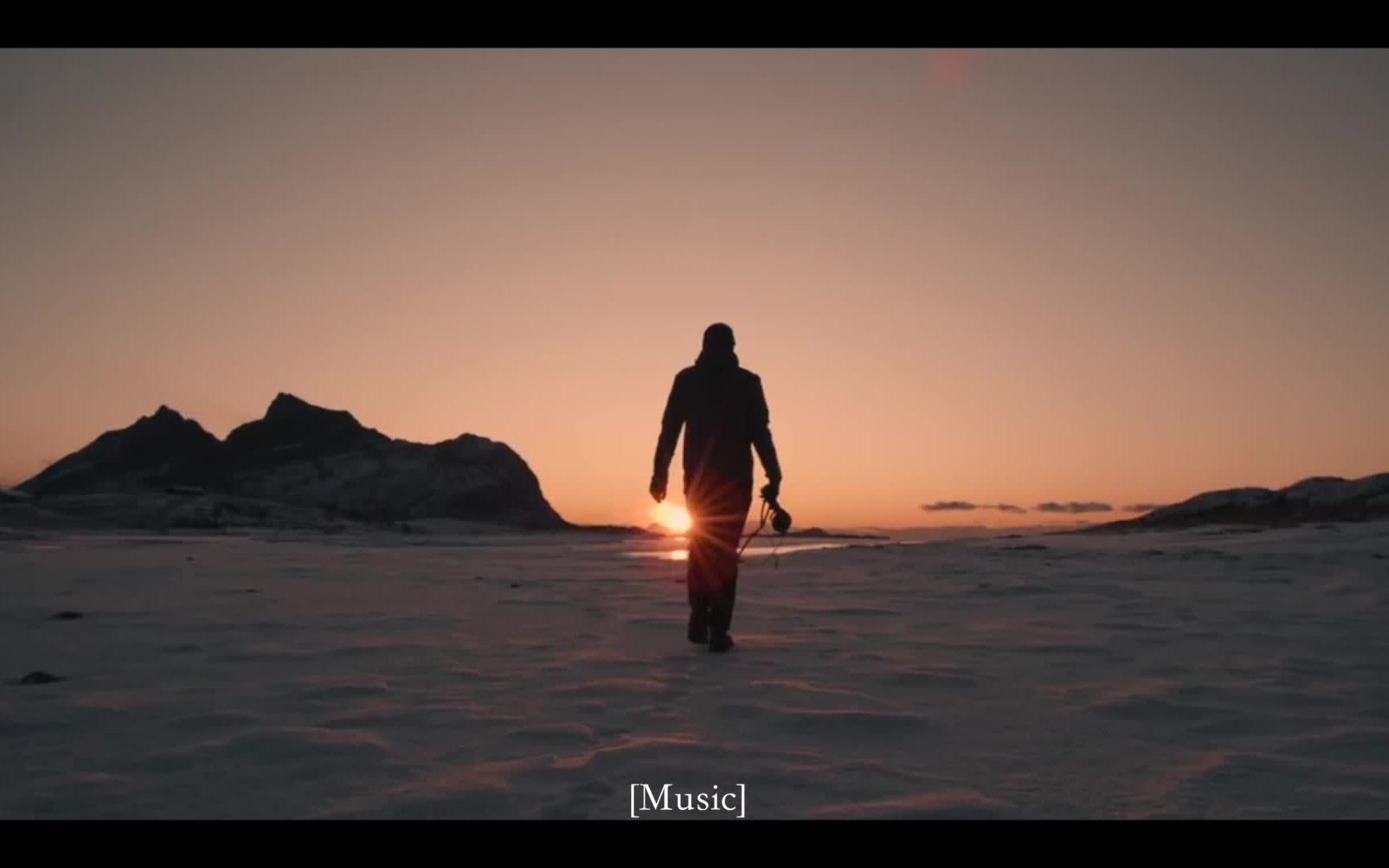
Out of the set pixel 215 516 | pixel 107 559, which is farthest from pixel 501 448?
pixel 107 559

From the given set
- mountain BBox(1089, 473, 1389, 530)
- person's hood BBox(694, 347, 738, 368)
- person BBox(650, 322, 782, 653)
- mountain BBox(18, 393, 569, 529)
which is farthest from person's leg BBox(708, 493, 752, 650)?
mountain BBox(18, 393, 569, 529)

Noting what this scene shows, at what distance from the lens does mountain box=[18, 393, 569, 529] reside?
65812mm

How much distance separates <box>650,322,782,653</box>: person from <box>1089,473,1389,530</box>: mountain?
59.8ft

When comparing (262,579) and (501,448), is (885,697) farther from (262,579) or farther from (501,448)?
(501,448)

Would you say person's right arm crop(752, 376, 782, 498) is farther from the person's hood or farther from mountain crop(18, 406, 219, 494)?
mountain crop(18, 406, 219, 494)

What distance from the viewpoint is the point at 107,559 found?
13.4m

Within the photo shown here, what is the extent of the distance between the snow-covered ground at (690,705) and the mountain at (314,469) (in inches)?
2374

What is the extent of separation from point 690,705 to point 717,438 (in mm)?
2565

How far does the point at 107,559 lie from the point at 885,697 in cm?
1368

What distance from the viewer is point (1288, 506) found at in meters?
22.3

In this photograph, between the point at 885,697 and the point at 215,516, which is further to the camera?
the point at 215,516

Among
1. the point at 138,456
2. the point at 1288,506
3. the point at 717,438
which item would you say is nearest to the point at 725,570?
the point at 717,438

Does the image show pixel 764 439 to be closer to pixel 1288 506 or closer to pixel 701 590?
pixel 701 590
